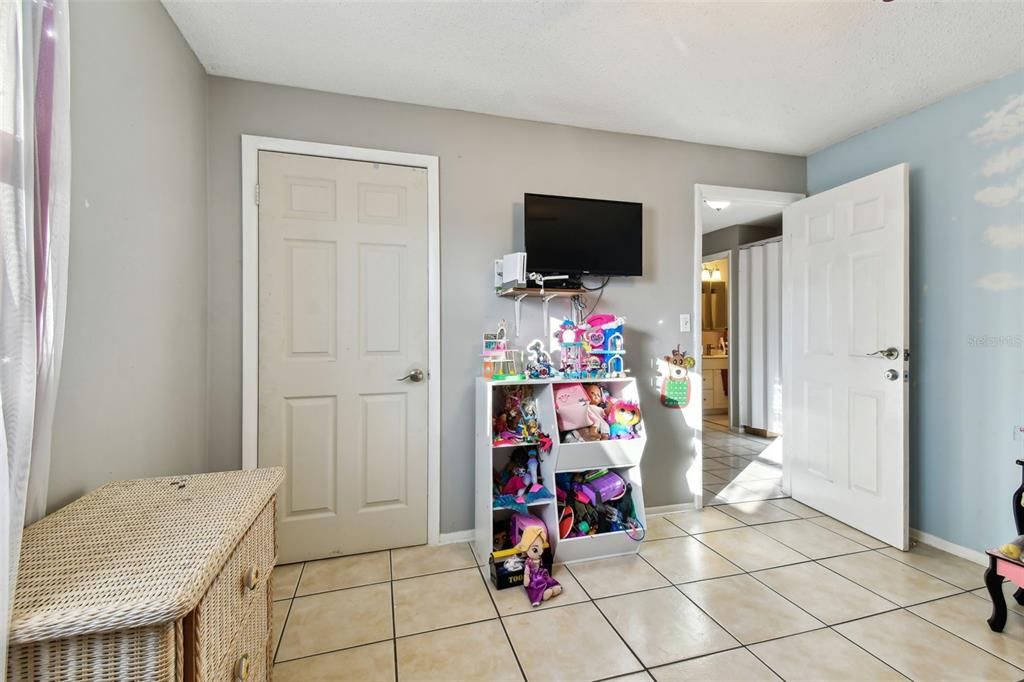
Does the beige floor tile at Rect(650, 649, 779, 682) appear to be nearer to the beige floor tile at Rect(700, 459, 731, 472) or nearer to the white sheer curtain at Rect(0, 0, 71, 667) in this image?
the white sheer curtain at Rect(0, 0, 71, 667)

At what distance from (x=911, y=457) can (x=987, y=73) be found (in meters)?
1.96

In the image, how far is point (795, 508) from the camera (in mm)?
2969

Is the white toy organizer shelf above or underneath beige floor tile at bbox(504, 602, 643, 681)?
above

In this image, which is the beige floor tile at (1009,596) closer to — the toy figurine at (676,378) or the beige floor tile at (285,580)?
the toy figurine at (676,378)

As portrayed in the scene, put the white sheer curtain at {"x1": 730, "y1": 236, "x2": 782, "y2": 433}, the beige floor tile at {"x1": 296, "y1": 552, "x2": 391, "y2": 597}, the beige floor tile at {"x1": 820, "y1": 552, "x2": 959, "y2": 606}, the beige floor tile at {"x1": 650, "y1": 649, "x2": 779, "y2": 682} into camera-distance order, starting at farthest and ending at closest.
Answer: the white sheer curtain at {"x1": 730, "y1": 236, "x2": 782, "y2": 433}, the beige floor tile at {"x1": 296, "y1": 552, "x2": 391, "y2": 597}, the beige floor tile at {"x1": 820, "y1": 552, "x2": 959, "y2": 606}, the beige floor tile at {"x1": 650, "y1": 649, "x2": 779, "y2": 682}

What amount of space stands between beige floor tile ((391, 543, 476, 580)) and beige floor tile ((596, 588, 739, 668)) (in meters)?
0.74

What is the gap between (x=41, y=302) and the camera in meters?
0.96

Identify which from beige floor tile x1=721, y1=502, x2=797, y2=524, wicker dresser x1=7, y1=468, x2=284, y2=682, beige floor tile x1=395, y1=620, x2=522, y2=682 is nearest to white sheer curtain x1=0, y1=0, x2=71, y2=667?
wicker dresser x1=7, y1=468, x2=284, y2=682

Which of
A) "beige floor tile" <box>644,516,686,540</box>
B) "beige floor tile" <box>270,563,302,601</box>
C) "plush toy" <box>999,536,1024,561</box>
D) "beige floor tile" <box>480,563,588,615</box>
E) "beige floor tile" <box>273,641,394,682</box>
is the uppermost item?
"plush toy" <box>999,536,1024,561</box>

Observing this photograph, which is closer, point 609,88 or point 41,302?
Result: point 41,302

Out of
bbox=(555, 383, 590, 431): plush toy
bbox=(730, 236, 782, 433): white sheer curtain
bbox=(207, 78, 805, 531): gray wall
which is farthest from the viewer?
bbox=(730, 236, 782, 433): white sheer curtain

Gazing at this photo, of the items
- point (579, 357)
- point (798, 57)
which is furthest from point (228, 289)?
point (798, 57)

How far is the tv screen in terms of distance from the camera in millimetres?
2461

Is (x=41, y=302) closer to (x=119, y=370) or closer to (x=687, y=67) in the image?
(x=119, y=370)
